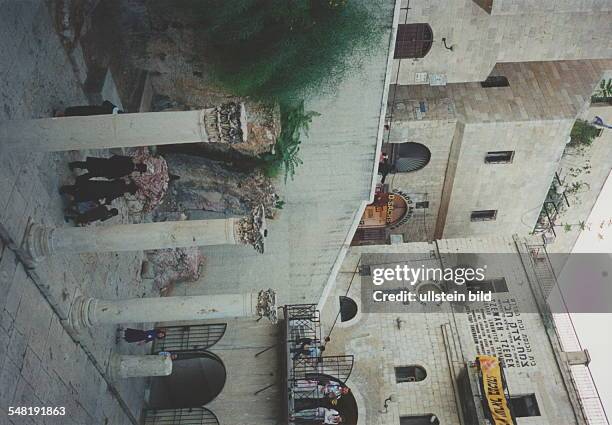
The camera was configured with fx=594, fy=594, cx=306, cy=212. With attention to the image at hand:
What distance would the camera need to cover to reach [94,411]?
40.3 feet

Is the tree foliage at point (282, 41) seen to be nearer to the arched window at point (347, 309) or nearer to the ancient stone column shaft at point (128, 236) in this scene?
the ancient stone column shaft at point (128, 236)

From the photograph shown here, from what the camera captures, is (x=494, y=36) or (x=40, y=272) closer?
(x=40, y=272)

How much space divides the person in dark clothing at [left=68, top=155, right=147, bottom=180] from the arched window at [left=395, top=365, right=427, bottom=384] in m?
8.03

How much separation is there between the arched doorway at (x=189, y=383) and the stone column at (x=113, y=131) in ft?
24.8

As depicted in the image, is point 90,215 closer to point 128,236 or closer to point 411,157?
point 128,236

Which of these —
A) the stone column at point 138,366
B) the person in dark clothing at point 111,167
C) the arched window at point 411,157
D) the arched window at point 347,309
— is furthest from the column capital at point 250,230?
the arched window at point 411,157

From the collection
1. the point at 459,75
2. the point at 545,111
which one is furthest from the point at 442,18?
the point at 545,111

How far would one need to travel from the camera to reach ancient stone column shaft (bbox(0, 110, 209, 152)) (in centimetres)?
902

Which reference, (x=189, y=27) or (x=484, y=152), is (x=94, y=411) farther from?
(x=484, y=152)

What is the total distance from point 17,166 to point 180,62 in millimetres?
4746

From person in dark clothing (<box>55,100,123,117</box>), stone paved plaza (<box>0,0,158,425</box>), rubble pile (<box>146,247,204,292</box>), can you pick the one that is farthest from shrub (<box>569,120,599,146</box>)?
stone paved plaza (<box>0,0,158,425</box>)

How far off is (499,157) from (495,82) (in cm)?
212

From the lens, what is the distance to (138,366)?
13008 mm


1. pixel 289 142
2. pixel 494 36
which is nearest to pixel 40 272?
pixel 289 142
